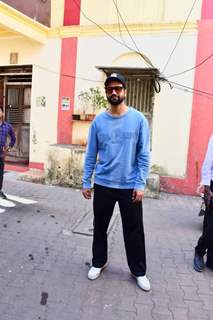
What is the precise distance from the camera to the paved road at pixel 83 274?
290 centimetres

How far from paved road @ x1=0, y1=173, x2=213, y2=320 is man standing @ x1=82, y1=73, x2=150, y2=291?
0.74 feet

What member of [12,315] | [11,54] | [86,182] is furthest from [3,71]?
[12,315]

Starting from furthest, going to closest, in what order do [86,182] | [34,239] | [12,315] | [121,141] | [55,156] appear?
[55,156]
[34,239]
[86,182]
[121,141]
[12,315]

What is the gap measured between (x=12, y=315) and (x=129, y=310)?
971mm

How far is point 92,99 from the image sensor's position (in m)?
8.14

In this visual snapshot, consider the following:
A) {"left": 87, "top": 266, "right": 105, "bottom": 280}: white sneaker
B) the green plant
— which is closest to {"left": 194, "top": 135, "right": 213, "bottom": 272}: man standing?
{"left": 87, "top": 266, "right": 105, "bottom": 280}: white sneaker

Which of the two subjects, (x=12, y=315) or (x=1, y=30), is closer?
(x=12, y=315)

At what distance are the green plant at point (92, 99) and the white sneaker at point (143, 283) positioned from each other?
17.2ft

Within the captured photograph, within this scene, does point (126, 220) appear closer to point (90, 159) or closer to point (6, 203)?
point (90, 159)

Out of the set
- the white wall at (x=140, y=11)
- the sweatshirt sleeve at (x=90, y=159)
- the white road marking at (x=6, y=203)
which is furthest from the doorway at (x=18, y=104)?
the sweatshirt sleeve at (x=90, y=159)

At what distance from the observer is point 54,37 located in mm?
8453

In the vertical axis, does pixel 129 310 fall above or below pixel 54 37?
below

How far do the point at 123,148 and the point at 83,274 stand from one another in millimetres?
1399

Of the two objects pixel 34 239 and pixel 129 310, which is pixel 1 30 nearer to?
pixel 34 239
